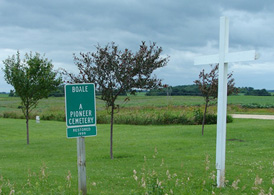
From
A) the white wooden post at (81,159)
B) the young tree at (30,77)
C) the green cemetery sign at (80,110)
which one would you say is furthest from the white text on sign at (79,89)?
the young tree at (30,77)

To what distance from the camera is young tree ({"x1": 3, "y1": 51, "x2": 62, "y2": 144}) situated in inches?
603

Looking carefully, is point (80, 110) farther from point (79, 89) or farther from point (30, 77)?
point (30, 77)

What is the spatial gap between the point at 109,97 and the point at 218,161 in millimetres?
5338

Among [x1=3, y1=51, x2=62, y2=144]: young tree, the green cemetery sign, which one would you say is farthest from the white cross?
[x1=3, y1=51, x2=62, y2=144]: young tree

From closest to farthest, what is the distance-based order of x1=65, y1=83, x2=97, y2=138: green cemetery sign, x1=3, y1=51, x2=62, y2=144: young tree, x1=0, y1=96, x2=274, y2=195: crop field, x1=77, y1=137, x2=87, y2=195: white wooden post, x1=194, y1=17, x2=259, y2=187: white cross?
x1=65, y1=83, x2=97, y2=138: green cemetery sign
x1=77, y1=137, x2=87, y2=195: white wooden post
x1=0, y1=96, x2=274, y2=195: crop field
x1=194, y1=17, x2=259, y2=187: white cross
x1=3, y1=51, x2=62, y2=144: young tree

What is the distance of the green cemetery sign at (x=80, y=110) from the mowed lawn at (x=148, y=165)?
799 mm

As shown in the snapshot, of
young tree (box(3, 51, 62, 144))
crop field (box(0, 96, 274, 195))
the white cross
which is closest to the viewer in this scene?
crop field (box(0, 96, 274, 195))

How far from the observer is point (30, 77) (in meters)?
15.4

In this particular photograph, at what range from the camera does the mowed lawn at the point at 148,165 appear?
604cm

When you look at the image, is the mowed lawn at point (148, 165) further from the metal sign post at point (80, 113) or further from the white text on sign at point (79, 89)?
the white text on sign at point (79, 89)

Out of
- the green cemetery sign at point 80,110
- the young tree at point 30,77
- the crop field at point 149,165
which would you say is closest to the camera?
the green cemetery sign at point 80,110

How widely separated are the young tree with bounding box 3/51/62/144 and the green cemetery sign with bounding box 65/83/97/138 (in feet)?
34.3

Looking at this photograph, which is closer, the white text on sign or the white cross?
the white text on sign

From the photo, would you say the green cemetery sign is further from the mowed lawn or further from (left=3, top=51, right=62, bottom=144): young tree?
(left=3, top=51, right=62, bottom=144): young tree
